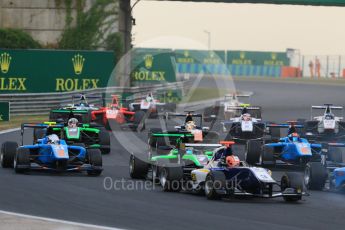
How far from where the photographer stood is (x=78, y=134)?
24.0 m

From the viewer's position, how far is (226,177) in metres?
17.8

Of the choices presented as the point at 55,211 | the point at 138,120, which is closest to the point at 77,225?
the point at 55,211

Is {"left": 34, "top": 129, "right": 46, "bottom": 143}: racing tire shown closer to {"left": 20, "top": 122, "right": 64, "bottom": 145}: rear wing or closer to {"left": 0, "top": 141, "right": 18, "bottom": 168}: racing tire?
{"left": 20, "top": 122, "right": 64, "bottom": 145}: rear wing

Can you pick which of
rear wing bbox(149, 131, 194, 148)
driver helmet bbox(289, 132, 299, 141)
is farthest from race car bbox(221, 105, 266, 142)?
rear wing bbox(149, 131, 194, 148)

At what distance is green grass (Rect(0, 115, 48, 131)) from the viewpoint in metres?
35.8

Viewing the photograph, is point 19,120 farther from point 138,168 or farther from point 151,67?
point 151,67

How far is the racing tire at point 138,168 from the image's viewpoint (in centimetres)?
2080

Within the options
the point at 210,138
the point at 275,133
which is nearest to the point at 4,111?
the point at 275,133

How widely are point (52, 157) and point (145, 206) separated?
17.0 ft

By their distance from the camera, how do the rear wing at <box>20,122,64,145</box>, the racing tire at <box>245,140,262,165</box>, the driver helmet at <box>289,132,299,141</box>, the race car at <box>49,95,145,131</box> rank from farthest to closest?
the race car at <box>49,95,145,131</box> → the racing tire at <box>245,140,262,165</box> → the driver helmet at <box>289,132,299,141</box> → the rear wing at <box>20,122,64,145</box>

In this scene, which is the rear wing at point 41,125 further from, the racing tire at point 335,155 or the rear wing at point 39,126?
the racing tire at point 335,155

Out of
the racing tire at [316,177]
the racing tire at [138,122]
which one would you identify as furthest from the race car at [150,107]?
the racing tire at [316,177]

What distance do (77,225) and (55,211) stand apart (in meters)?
1.75

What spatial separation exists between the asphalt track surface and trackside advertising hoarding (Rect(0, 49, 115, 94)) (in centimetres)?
2454
